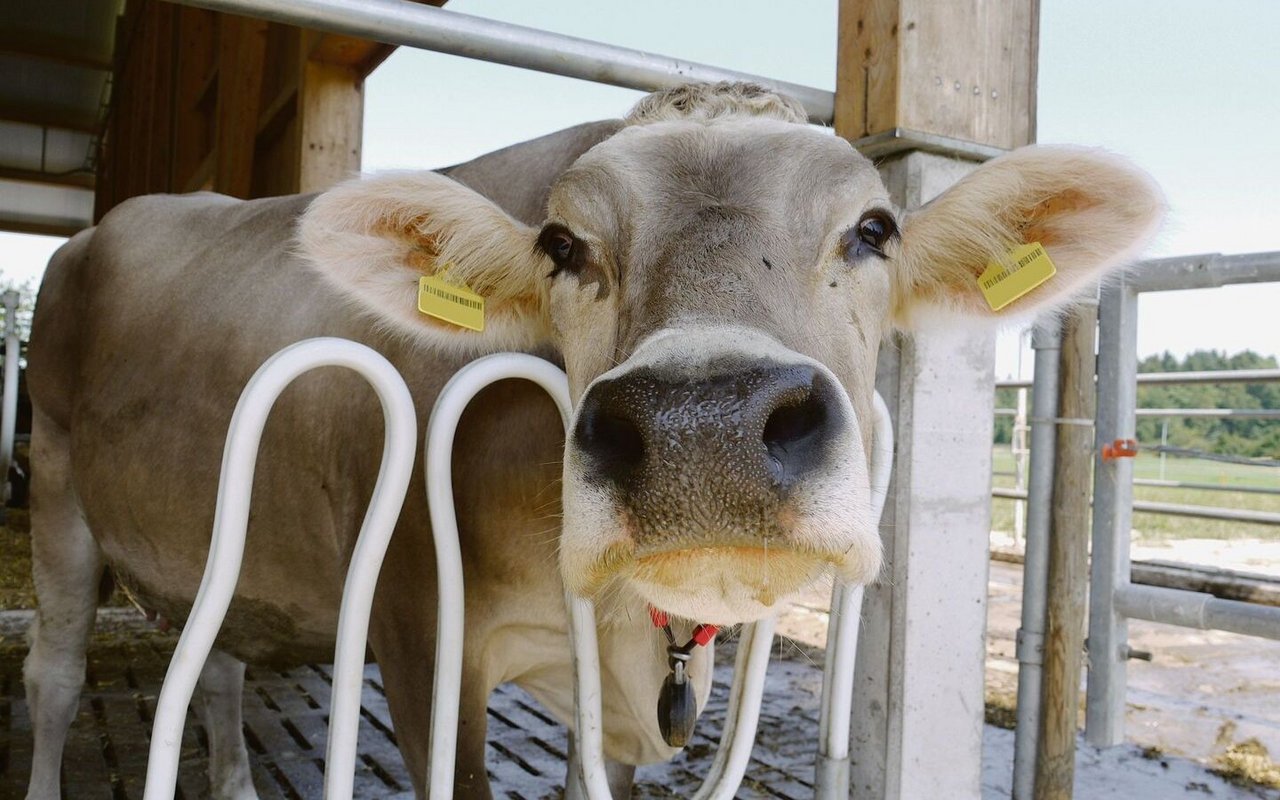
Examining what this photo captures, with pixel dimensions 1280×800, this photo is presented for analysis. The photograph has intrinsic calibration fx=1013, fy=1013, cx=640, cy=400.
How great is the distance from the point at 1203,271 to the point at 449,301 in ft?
7.50

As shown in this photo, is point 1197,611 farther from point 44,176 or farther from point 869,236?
point 44,176

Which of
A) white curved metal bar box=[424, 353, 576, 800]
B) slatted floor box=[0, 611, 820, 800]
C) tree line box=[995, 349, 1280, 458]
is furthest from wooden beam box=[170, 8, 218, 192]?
tree line box=[995, 349, 1280, 458]

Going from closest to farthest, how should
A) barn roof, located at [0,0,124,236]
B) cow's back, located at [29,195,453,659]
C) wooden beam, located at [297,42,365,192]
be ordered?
cow's back, located at [29,195,453,659] < wooden beam, located at [297,42,365,192] < barn roof, located at [0,0,124,236]

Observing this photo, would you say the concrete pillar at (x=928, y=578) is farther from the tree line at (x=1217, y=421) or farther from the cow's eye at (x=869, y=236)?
the tree line at (x=1217, y=421)

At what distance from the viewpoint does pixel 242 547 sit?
1328mm

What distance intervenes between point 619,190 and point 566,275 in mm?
197

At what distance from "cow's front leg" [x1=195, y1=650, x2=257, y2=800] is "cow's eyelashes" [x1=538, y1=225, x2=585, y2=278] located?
2.12m

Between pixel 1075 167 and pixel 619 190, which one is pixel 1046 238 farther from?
pixel 619 190

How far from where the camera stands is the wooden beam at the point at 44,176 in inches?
932

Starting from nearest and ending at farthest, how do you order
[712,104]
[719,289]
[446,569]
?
[719,289], [446,569], [712,104]

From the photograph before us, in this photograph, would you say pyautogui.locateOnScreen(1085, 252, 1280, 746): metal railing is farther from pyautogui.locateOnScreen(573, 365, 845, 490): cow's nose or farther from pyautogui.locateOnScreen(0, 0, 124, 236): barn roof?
pyautogui.locateOnScreen(0, 0, 124, 236): barn roof

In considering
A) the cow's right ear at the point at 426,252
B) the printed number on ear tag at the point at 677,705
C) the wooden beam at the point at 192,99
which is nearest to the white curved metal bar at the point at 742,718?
the printed number on ear tag at the point at 677,705

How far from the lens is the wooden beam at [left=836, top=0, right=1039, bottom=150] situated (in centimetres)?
225

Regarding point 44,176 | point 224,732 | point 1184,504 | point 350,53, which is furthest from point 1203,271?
point 44,176
